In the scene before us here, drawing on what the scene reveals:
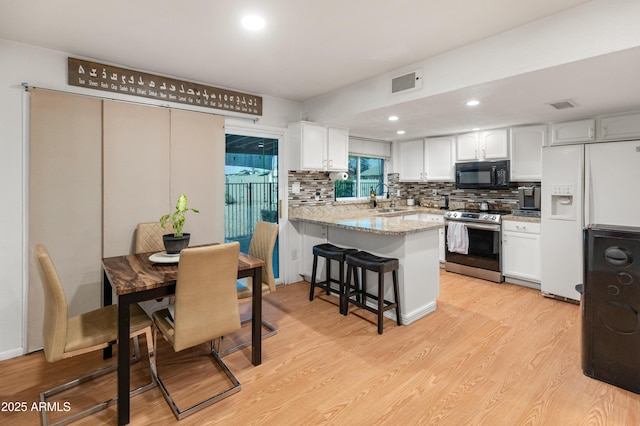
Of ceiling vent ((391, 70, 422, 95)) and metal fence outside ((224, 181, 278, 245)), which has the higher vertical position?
ceiling vent ((391, 70, 422, 95))

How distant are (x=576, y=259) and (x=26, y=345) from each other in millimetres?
5298

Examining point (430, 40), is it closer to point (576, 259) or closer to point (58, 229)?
point (576, 259)

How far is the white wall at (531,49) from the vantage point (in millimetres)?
1960

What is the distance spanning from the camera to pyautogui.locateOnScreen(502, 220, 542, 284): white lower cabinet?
403 centimetres

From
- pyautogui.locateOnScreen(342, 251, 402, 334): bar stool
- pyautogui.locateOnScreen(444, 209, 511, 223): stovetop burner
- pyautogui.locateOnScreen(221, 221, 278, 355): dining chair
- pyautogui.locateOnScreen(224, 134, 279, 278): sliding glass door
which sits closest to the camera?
pyautogui.locateOnScreen(221, 221, 278, 355): dining chair

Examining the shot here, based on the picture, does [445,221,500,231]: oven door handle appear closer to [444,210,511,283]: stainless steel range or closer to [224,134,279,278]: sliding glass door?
[444,210,511,283]: stainless steel range

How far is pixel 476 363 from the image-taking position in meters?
2.43

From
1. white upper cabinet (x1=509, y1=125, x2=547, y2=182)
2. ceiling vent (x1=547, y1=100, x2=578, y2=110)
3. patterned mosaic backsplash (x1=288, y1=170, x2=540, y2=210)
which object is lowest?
patterned mosaic backsplash (x1=288, y1=170, x2=540, y2=210)

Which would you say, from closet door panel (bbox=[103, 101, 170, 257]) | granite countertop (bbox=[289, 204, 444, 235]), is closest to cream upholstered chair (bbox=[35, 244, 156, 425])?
closet door panel (bbox=[103, 101, 170, 257])

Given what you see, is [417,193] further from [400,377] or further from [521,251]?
[400,377]

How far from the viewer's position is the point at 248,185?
3.99m

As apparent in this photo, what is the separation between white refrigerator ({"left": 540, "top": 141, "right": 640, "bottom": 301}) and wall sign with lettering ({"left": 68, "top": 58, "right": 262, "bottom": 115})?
3.55 m

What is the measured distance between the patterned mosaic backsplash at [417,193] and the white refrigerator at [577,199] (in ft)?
3.22

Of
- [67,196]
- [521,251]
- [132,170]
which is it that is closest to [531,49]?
[521,251]
